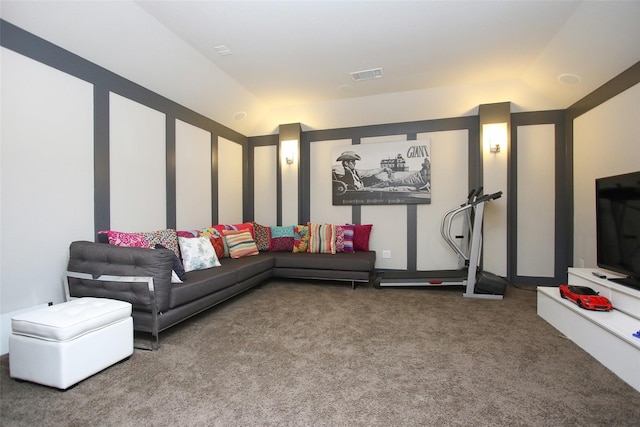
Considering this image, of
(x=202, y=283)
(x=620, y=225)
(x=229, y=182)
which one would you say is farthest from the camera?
(x=229, y=182)

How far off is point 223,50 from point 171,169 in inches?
61.9

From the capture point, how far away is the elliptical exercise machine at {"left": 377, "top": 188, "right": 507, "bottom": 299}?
3.43 meters

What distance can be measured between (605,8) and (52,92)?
4641 millimetres

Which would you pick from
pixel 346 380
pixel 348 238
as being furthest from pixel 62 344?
pixel 348 238

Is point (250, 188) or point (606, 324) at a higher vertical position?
point (250, 188)

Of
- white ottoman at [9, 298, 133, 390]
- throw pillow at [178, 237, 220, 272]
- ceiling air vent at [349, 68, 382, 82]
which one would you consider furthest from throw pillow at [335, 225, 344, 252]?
white ottoman at [9, 298, 133, 390]

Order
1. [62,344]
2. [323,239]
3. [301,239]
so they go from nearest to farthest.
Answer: [62,344] → [323,239] → [301,239]

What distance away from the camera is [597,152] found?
3.25m

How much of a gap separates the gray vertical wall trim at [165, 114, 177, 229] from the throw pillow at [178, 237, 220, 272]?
23.6 inches

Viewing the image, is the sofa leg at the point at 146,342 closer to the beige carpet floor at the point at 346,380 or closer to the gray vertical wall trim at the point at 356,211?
the beige carpet floor at the point at 346,380

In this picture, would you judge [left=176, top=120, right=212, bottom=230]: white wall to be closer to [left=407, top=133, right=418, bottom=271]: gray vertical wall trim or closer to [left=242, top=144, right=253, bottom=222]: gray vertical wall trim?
[left=242, top=144, right=253, bottom=222]: gray vertical wall trim

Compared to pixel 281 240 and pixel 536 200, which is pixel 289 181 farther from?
pixel 536 200

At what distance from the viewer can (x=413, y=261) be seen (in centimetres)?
452

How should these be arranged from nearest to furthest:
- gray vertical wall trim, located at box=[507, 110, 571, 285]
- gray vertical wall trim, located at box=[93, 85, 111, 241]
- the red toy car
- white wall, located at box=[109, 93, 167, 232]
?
the red toy car, gray vertical wall trim, located at box=[93, 85, 111, 241], white wall, located at box=[109, 93, 167, 232], gray vertical wall trim, located at box=[507, 110, 571, 285]
